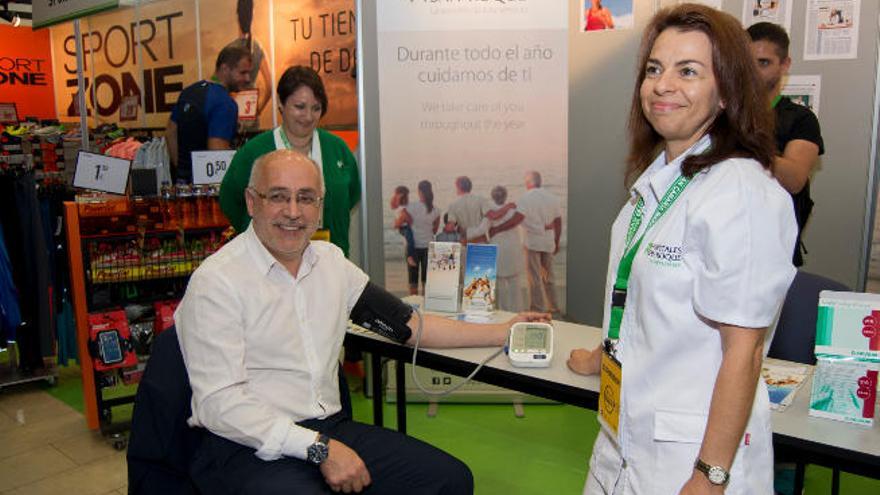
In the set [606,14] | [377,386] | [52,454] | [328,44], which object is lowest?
[52,454]

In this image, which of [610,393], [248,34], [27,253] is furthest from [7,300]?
[610,393]

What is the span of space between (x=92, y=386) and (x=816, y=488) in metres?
3.41

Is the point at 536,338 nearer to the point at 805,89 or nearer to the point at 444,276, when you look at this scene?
the point at 444,276

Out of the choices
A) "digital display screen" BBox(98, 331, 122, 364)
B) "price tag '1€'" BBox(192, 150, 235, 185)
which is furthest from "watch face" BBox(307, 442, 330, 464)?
"price tag '1€'" BBox(192, 150, 235, 185)

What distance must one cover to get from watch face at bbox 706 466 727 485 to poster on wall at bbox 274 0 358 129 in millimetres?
4502

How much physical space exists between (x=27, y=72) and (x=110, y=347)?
7349 millimetres

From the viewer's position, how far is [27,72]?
9.27m

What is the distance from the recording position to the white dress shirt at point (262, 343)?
181 centimetres

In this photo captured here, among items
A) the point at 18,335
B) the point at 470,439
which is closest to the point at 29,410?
the point at 18,335

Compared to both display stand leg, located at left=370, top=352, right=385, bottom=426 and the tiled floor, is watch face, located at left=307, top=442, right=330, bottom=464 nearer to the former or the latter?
display stand leg, located at left=370, top=352, right=385, bottom=426

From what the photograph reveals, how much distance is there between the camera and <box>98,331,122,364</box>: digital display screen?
11.5ft

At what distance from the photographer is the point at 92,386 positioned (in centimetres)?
366

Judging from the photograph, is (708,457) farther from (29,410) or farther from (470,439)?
(29,410)

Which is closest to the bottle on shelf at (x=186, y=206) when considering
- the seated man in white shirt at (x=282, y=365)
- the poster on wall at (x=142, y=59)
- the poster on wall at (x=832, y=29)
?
the seated man in white shirt at (x=282, y=365)
